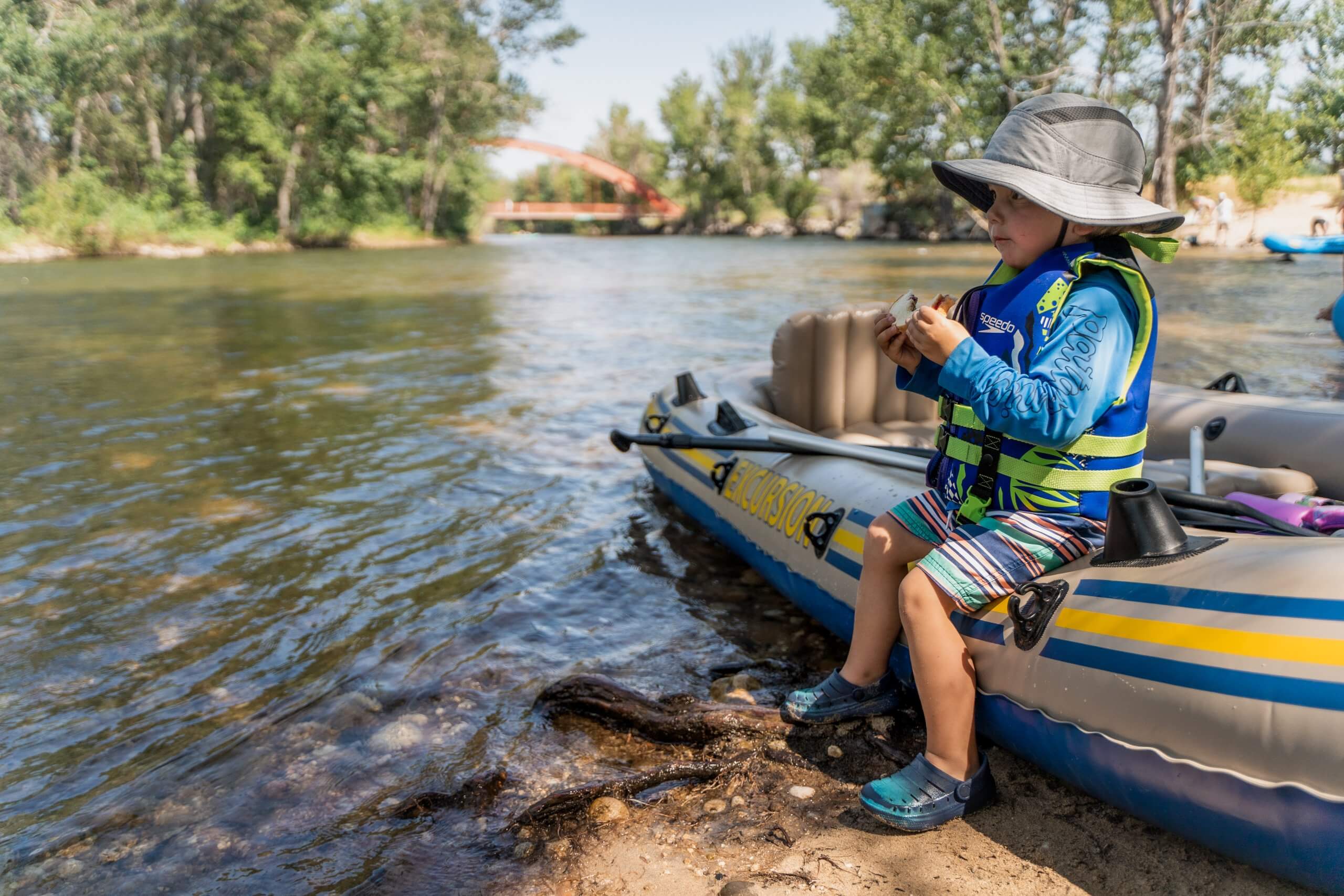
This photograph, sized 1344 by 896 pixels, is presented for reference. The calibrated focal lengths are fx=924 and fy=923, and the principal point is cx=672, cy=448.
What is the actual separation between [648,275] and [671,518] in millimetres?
16088

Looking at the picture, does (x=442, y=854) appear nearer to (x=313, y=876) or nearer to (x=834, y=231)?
(x=313, y=876)

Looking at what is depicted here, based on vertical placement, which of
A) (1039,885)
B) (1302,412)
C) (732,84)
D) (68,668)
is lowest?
(68,668)

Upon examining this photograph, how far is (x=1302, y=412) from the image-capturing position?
350 centimetres

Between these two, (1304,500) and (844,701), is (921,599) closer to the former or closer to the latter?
(844,701)

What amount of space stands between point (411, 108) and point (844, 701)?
3664 centimetres

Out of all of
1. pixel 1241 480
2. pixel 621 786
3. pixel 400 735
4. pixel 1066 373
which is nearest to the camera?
pixel 1066 373

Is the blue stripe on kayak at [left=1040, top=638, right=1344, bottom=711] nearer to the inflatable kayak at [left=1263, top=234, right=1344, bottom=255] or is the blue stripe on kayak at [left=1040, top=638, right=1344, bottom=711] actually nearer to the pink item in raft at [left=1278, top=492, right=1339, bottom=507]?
the pink item in raft at [left=1278, top=492, right=1339, bottom=507]

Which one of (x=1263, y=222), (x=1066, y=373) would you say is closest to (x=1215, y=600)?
(x=1066, y=373)

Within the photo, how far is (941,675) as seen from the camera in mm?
2102

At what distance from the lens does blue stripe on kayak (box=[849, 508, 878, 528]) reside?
286 centimetres

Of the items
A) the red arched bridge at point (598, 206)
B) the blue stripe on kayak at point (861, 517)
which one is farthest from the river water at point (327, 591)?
the red arched bridge at point (598, 206)

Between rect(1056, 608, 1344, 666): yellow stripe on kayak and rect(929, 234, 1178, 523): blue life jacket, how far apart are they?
26 centimetres

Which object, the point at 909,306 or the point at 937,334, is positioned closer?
the point at 937,334

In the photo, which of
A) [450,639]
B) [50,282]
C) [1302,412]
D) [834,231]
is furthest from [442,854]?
[834,231]
